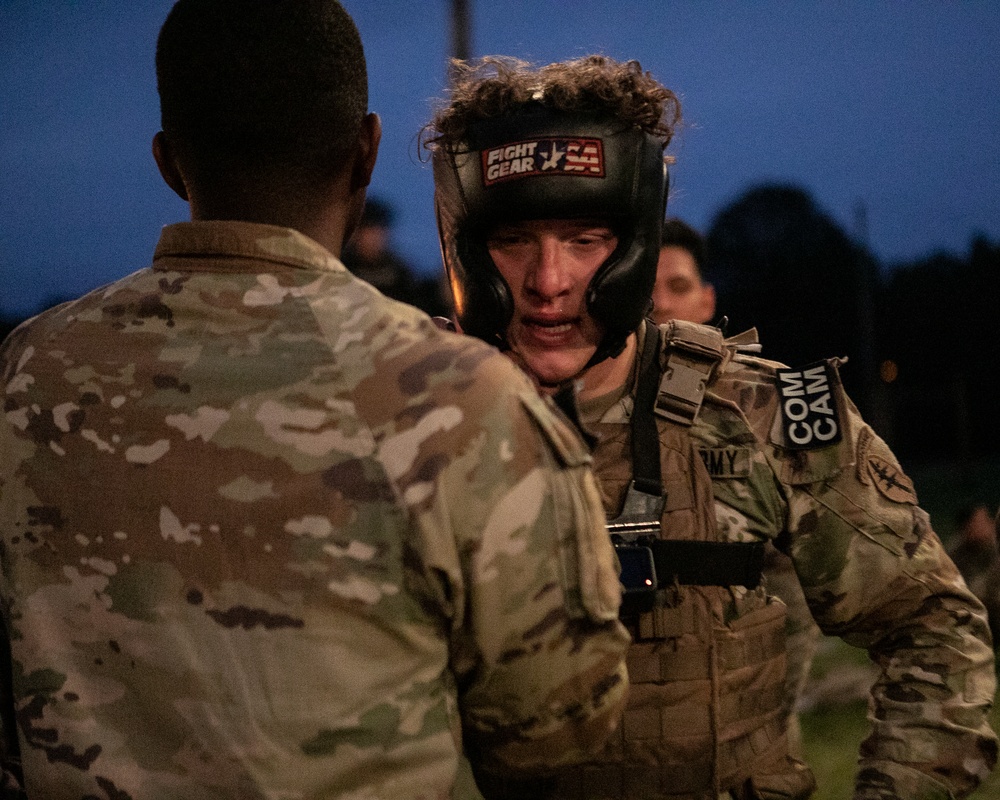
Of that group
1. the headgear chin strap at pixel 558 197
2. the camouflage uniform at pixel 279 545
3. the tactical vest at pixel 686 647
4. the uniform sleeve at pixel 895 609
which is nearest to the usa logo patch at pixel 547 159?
the headgear chin strap at pixel 558 197

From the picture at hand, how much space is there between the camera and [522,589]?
61.7 inches

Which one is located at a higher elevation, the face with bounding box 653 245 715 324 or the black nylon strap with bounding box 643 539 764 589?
the black nylon strap with bounding box 643 539 764 589

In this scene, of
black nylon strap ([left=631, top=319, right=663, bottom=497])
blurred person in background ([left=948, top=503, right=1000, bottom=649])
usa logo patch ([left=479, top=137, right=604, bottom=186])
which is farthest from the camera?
blurred person in background ([left=948, top=503, right=1000, bottom=649])

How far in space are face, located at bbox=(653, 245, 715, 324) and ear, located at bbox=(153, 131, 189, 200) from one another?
3637mm

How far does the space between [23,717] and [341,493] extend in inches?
24.1

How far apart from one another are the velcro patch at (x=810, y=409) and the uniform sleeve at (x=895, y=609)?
3 centimetres

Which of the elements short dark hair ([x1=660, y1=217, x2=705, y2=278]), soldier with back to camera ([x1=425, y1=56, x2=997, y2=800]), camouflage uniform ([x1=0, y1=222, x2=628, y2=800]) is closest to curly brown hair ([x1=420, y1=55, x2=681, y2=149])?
soldier with back to camera ([x1=425, y1=56, x2=997, y2=800])

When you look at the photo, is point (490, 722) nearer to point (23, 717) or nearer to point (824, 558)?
point (23, 717)

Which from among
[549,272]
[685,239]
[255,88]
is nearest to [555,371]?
[549,272]

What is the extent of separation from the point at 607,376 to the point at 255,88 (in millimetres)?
1345

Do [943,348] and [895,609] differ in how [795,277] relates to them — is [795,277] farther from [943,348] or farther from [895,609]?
[895,609]

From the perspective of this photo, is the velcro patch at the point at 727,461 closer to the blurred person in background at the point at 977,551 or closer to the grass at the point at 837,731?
the grass at the point at 837,731

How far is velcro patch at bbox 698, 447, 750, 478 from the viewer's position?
254 cm

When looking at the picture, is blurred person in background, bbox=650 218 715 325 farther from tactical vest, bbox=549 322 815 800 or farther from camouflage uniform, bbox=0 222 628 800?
camouflage uniform, bbox=0 222 628 800
